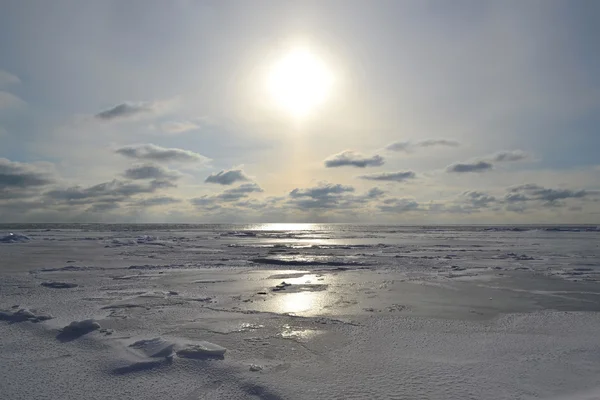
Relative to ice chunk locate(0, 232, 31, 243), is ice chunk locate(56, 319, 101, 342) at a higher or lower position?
lower

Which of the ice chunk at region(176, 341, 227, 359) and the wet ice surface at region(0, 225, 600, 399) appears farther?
the ice chunk at region(176, 341, 227, 359)

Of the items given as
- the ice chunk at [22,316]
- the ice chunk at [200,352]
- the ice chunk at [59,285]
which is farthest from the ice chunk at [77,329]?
the ice chunk at [59,285]

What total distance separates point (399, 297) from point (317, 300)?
2.41 m

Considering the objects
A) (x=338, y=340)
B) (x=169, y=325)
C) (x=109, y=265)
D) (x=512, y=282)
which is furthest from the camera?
(x=109, y=265)

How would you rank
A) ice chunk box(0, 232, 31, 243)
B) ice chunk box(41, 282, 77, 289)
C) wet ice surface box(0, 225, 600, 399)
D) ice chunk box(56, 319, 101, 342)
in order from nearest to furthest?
wet ice surface box(0, 225, 600, 399), ice chunk box(56, 319, 101, 342), ice chunk box(41, 282, 77, 289), ice chunk box(0, 232, 31, 243)

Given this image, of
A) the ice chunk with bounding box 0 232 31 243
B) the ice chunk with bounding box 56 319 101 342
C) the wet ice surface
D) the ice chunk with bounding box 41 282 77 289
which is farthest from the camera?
the ice chunk with bounding box 0 232 31 243

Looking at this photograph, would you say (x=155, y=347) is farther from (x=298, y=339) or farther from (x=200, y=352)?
(x=298, y=339)

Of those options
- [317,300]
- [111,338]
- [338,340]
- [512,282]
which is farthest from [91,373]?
[512,282]

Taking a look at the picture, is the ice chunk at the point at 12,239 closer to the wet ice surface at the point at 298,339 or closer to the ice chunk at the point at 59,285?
the wet ice surface at the point at 298,339

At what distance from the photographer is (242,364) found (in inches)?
244

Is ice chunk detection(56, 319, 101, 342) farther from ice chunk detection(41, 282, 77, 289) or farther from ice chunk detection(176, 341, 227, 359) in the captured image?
ice chunk detection(41, 282, 77, 289)

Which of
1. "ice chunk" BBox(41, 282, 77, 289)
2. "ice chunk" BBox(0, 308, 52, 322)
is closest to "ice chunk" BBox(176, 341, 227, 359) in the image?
"ice chunk" BBox(0, 308, 52, 322)

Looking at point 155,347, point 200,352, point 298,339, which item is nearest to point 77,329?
point 155,347

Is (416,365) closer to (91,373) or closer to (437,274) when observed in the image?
(91,373)
